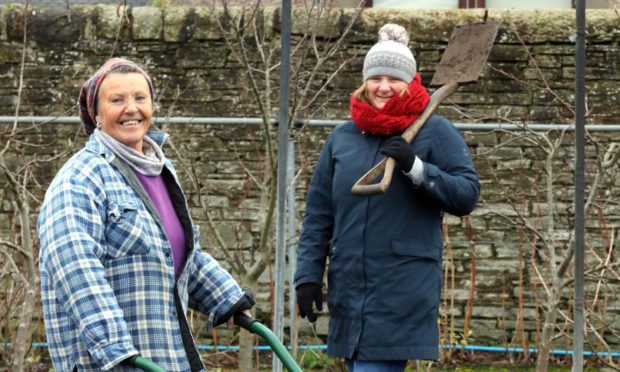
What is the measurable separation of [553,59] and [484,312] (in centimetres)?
180

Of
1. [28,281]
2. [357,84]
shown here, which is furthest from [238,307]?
[357,84]

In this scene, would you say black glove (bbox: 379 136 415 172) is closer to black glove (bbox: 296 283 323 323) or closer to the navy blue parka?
the navy blue parka

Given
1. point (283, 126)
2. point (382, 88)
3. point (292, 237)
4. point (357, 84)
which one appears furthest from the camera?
point (357, 84)

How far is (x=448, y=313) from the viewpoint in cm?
829

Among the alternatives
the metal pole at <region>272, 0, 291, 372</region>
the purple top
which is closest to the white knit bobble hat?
the metal pole at <region>272, 0, 291, 372</region>

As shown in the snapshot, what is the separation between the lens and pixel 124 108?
3.62 meters

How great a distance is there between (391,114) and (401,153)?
24cm

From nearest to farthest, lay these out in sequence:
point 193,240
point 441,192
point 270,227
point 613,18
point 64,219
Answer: point 64,219, point 193,240, point 441,192, point 270,227, point 613,18

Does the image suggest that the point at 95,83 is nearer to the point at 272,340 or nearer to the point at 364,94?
the point at 272,340

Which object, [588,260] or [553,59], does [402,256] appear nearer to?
[588,260]

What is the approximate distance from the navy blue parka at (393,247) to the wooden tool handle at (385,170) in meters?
0.04

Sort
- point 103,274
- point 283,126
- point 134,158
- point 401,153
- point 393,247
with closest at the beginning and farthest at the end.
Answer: point 103,274, point 134,158, point 401,153, point 393,247, point 283,126

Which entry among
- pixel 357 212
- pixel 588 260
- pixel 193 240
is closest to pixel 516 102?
pixel 588 260

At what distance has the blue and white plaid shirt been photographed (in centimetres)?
336
